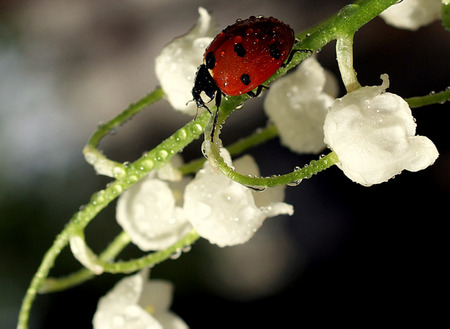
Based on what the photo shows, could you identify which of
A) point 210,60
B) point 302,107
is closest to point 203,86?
point 210,60

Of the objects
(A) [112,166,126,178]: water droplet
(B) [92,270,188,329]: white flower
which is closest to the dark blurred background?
(B) [92,270,188,329]: white flower

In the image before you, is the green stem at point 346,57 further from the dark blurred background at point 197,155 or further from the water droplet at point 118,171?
the dark blurred background at point 197,155

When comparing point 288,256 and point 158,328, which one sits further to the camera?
point 288,256

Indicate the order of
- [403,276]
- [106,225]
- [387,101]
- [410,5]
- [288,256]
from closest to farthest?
[387,101] < [410,5] < [106,225] < [403,276] < [288,256]

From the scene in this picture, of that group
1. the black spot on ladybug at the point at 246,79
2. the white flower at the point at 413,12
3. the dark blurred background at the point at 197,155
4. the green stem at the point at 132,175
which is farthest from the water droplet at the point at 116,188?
the dark blurred background at the point at 197,155

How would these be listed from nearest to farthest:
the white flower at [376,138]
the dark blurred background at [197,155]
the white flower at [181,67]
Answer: the white flower at [376,138] → the white flower at [181,67] → the dark blurred background at [197,155]

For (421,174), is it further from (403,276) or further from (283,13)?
(283,13)

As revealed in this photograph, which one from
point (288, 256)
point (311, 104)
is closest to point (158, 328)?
point (311, 104)

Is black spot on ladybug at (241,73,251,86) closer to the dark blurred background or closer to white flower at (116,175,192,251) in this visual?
white flower at (116,175,192,251)
